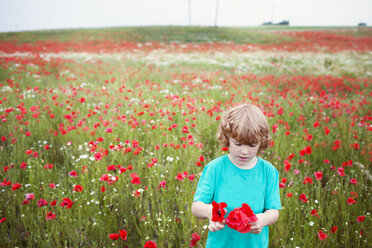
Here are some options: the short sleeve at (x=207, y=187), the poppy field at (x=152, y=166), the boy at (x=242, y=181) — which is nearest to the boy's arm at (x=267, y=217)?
the boy at (x=242, y=181)

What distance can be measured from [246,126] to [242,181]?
33 centimetres

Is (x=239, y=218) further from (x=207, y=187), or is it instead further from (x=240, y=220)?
(x=207, y=187)

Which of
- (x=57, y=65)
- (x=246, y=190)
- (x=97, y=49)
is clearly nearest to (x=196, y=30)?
(x=97, y=49)

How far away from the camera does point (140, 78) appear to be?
8.62 metres

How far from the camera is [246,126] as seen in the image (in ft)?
4.10

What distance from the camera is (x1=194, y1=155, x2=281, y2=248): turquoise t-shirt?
1286 mm

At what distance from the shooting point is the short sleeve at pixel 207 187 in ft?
4.27

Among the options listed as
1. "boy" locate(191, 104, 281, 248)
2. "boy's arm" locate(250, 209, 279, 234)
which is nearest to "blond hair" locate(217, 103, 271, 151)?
"boy" locate(191, 104, 281, 248)

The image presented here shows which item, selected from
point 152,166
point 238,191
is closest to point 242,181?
point 238,191

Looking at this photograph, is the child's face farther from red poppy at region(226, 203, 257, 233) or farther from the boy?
red poppy at region(226, 203, 257, 233)

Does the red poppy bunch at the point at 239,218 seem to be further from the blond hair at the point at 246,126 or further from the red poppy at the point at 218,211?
the blond hair at the point at 246,126

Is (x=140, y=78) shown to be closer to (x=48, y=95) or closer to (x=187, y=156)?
(x=48, y=95)

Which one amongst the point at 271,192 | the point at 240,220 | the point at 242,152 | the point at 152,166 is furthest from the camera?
the point at 152,166

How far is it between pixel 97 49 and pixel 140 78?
12776 millimetres
